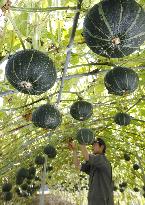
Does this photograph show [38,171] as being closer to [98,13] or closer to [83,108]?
[83,108]

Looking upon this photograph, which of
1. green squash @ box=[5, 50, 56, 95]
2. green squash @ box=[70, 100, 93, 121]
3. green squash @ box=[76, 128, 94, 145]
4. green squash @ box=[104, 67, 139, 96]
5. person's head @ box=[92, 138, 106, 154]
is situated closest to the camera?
green squash @ box=[5, 50, 56, 95]

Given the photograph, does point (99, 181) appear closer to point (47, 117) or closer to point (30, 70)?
point (47, 117)

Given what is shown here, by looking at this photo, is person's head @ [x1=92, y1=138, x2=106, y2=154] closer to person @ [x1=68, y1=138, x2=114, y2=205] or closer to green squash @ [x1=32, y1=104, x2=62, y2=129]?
person @ [x1=68, y1=138, x2=114, y2=205]

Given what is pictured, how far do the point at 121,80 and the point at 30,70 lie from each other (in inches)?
39.8

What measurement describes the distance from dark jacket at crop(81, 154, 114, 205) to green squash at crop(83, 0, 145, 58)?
345 cm

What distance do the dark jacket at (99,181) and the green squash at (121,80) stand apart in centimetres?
239

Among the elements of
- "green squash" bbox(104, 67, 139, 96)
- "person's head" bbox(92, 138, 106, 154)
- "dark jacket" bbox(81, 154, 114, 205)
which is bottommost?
"dark jacket" bbox(81, 154, 114, 205)

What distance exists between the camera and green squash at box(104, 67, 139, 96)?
10.1 ft

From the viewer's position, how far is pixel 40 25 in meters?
2.88

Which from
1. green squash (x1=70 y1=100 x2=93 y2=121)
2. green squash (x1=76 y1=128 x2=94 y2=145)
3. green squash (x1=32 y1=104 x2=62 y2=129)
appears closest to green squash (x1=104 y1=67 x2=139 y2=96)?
green squash (x1=32 y1=104 x2=62 y2=129)

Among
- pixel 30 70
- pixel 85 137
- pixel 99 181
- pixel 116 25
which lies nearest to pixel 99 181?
pixel 99 181

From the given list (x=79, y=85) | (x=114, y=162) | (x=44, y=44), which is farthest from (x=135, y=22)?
(x=114, y=162)

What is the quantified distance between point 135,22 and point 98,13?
247 mm

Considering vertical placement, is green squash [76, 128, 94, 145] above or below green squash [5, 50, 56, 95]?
above
